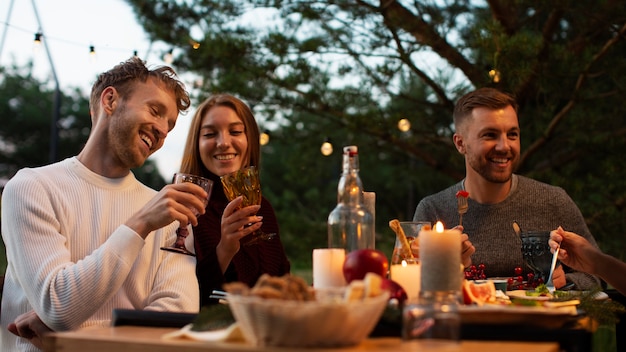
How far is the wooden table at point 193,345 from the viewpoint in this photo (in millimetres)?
1147

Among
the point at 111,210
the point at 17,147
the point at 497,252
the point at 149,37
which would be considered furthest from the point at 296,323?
the point at 17,147

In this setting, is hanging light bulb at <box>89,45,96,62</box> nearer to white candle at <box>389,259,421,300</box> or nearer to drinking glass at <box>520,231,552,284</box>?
drinking glass at <box>520,231,552,284</box>

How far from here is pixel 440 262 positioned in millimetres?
1431

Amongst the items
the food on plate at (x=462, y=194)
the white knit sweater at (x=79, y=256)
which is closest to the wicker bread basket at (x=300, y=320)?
the white knit sweater at (x=79, y=256)

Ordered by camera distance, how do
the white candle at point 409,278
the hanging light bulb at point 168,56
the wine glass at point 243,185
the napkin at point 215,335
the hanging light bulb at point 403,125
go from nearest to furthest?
the napkin at point 215,335
the white candle at point 409,278
the wine glass at point 243,185
the hanging light bulb at point 403,125
the hanging light bulb at point 168,56

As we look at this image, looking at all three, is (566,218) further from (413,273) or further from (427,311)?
(427,311)

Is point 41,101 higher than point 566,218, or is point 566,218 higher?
point 41,101

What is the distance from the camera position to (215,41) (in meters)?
5.12

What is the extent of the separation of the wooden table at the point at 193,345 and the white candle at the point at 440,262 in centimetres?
18

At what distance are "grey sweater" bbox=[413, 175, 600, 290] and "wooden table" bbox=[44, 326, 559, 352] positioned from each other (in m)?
1.77

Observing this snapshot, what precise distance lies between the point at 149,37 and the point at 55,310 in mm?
4517

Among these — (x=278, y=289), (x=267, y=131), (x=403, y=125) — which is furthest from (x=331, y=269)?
(x=267, y=131)

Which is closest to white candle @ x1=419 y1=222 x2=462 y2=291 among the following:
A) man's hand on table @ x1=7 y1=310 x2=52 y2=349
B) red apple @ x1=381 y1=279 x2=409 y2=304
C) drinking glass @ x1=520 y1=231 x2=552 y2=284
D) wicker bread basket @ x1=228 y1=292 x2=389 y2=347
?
red apple @ x1=381 y1=279 x2=409 y2=304

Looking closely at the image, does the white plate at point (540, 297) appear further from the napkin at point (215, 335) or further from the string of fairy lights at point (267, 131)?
the string of fairy lights at point (267, 131)
